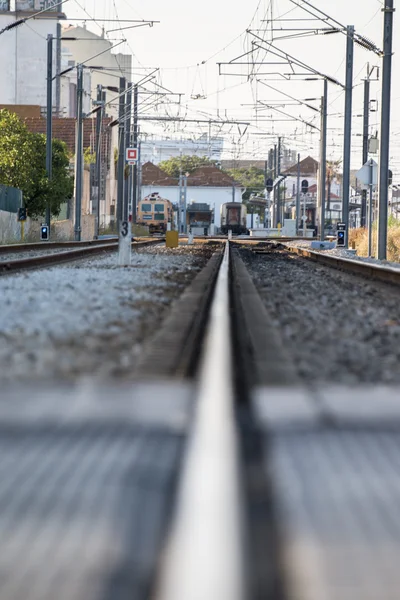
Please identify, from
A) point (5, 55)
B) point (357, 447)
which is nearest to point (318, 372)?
point (357, 447)

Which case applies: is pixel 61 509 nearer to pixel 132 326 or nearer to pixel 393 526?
pixel 393 526

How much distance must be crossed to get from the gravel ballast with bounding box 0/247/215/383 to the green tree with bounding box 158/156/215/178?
488ft

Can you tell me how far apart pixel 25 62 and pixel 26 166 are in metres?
45.7

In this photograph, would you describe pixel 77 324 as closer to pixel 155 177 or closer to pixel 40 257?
pixel 40 257

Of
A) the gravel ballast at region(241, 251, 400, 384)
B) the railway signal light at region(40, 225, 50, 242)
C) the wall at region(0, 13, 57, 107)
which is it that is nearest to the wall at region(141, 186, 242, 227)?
the wall at region(0, 13, 57, 107)

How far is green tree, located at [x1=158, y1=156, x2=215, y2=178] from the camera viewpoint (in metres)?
161

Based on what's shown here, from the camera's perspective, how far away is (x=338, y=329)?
7215 millimetres

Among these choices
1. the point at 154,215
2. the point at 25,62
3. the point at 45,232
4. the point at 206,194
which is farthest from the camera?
the point at 206,194

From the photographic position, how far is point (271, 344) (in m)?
5.95

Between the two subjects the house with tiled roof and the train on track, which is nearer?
the train on track

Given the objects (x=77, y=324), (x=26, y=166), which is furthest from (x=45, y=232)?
(x=77, y=324)

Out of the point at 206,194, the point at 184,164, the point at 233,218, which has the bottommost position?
the point at 233,218

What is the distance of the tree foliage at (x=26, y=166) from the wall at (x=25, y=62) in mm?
42092

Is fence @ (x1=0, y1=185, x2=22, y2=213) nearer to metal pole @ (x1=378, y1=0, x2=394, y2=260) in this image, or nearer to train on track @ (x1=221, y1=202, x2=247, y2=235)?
metal pole @ (x1=378, y1=0, x2=394, y2=260)
